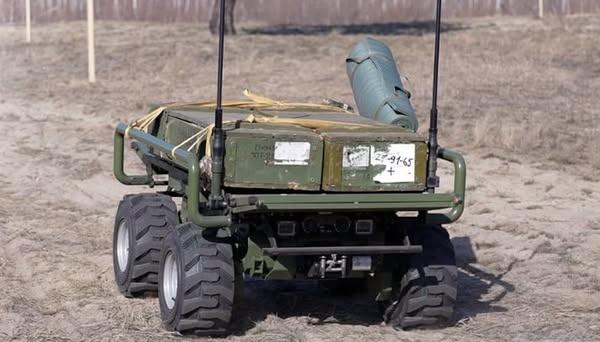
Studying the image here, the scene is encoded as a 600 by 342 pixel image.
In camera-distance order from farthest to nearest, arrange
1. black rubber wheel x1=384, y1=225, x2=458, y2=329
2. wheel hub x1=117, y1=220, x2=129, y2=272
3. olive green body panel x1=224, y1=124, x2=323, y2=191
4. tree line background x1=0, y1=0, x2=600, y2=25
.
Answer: tree line background x1=0, y1=0, x2=600, y2=25
wheel hub x1=117, y1=220, x2=129, y2=272
black rubber wheel x1=384, y1=225, x2=458, y2=329
olive green body panel x1=224, y1=124, x2=323, y2=191

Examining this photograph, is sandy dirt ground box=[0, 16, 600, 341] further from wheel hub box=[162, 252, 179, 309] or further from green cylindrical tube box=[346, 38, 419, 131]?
green cylindrical tube box=[346, 38, 419, 131]

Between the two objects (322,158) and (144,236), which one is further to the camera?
(144,236)

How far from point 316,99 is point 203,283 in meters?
11.7

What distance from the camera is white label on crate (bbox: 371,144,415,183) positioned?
280 inches

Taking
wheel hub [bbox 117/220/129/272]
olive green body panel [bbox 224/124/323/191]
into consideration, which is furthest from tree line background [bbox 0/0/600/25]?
olive green body panel [bbox 224/124/323/191]

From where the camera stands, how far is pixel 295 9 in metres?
34.7

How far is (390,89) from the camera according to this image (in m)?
8.48

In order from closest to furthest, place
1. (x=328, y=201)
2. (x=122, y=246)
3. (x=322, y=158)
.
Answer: (x=328, y=201) < (x=322, y=158) < (x=122, y=246)

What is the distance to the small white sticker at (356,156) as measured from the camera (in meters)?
7.06

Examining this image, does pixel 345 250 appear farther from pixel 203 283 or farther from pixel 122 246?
pixel 122 246

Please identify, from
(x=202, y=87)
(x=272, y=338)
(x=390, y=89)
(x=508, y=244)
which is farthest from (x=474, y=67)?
(x=272, y=338)

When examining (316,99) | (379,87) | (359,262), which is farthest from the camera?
(316,99)

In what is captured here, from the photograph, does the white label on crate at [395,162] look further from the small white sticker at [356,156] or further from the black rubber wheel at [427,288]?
the black rubber wheel at [427,288]


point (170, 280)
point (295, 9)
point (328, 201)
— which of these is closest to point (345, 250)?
point (328, 201)
